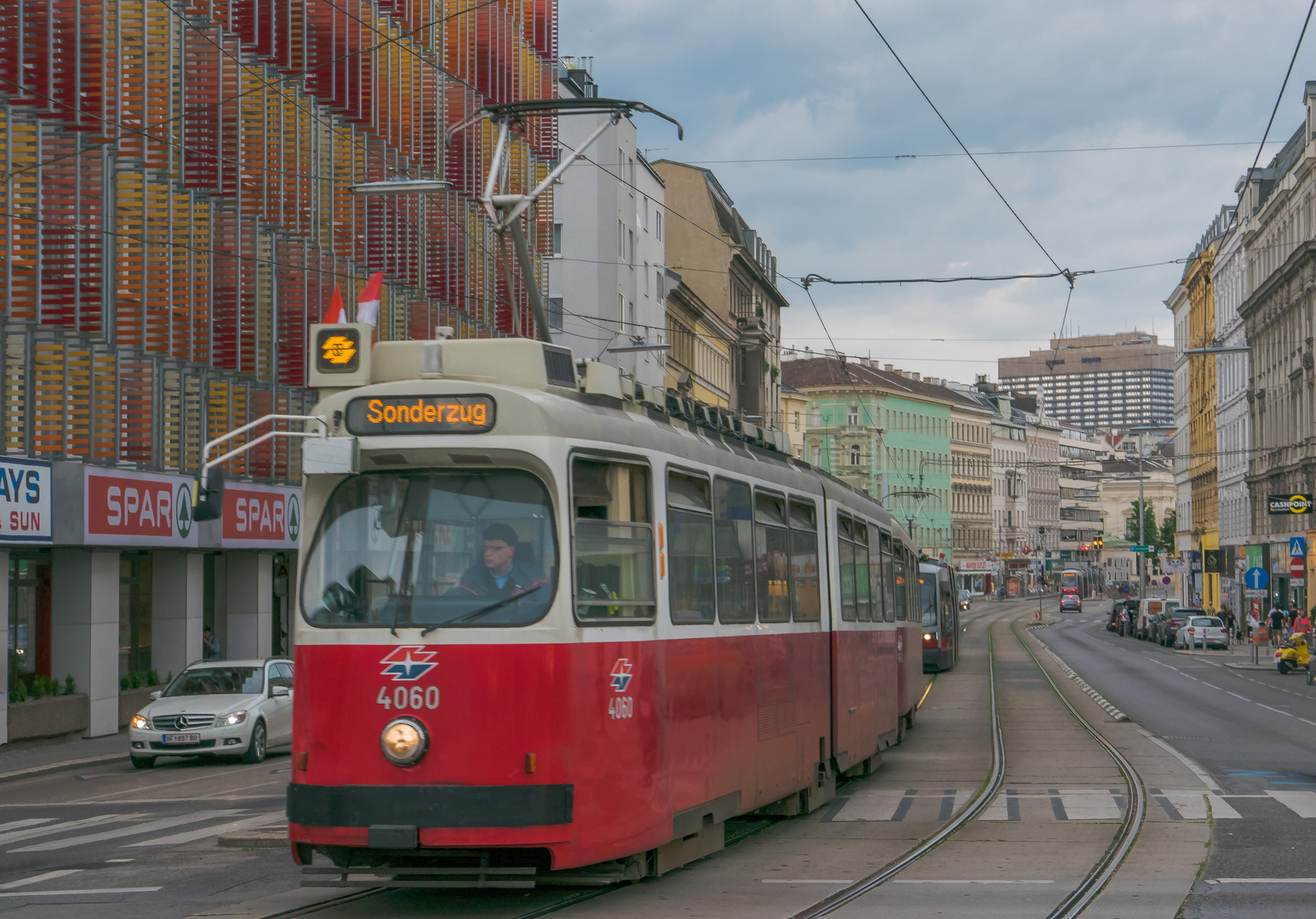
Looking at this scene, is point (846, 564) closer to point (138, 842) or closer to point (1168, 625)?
point (138, 842)

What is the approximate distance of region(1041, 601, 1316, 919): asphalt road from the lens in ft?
36.3

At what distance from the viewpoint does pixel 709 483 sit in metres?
11.7

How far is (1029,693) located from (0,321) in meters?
21.0

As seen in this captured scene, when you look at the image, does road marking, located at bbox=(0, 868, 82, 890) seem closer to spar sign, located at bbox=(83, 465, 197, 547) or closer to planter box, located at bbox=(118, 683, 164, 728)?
spar sign, located at bbox=(83, 465, 197, 547)

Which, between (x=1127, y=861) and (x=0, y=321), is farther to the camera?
(x=0, y=321)

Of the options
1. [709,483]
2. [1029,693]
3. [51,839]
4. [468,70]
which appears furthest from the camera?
[468,70]

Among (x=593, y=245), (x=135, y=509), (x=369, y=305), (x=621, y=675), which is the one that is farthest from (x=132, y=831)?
(x=593, y=245)

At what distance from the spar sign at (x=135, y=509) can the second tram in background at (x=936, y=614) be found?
1849 centimetres

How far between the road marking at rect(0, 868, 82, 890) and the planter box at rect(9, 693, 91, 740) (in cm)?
1480

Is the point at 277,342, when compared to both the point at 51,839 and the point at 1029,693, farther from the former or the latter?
the point at 51,839

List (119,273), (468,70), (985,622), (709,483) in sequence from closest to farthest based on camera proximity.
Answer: (709,483) < (119,273) < (468,70) < (985,622)

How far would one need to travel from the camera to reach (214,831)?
49.9 feet

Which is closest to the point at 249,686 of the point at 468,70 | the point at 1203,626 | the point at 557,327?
the point at 468,70

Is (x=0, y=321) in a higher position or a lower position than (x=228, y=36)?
lower
